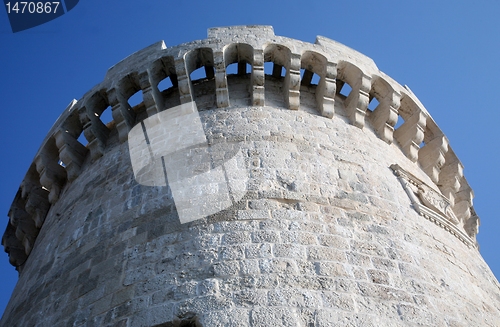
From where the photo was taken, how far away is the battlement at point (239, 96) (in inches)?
240

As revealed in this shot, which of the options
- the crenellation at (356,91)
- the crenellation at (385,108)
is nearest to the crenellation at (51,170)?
the crenellation at (356,91)

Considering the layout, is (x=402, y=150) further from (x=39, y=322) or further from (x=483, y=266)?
(x=39, y=322)

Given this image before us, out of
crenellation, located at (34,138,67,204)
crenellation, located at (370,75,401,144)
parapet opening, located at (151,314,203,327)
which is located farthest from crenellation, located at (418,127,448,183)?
crenellation, located at (34,138,67,204)

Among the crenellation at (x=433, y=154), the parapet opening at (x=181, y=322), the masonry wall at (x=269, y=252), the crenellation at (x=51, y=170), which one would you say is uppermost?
the crenellation at (x=433, y=154)

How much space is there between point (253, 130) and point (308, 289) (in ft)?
6.83

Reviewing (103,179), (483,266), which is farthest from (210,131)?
(483,266)

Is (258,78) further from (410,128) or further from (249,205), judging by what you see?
(410,128)

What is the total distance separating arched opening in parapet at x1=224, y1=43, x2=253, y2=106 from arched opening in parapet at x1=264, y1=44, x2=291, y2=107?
209 millimetres

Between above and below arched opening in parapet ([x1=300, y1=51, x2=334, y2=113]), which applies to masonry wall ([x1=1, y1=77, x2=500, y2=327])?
below

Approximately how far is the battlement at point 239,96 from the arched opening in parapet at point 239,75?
12mm

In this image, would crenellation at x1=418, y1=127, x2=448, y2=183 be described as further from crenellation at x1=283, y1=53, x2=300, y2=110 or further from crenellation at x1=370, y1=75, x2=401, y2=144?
crenellation at x1=283, y1=53, x2=300, y2=110

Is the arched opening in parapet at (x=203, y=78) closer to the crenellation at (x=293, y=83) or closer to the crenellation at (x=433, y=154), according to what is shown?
the crenellation at (x=293, y=83)

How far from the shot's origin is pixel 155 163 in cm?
529

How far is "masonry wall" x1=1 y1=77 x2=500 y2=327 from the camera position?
3709 millimetres
